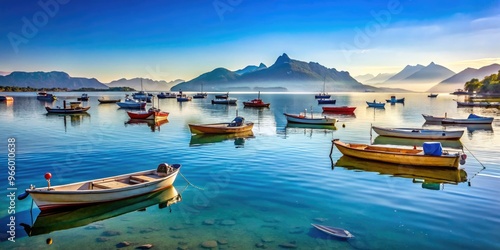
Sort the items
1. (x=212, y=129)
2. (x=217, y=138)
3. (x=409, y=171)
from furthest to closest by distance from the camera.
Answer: (x=212, y=129)
(x=217, y=138)
(x=409, y=171)

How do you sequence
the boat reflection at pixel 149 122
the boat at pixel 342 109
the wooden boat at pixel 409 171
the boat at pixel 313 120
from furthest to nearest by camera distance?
the boat at pixel 342 109 → the boat at pixel 313 120 → the boat reflection at pixel 149 122 → the wooden boat at pixel 409 171

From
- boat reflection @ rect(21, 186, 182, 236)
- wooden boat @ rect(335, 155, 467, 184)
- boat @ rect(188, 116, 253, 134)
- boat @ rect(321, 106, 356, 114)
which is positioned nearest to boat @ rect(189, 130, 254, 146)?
boat @ rect(188, 116, 253, 134)

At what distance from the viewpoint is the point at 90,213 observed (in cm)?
1673

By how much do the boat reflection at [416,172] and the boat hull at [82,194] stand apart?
1528 cm

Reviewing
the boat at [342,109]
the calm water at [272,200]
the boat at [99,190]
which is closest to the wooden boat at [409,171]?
the calm water at [272,200]

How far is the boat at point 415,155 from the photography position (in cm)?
2547

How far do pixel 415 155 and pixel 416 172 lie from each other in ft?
4.51

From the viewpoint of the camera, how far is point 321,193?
65.8 ft

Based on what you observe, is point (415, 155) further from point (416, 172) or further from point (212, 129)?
point (212, 129)

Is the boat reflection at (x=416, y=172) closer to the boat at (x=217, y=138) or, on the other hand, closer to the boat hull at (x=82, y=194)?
the boat at (x=217, y=138)

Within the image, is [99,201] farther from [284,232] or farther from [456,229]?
[456,229]

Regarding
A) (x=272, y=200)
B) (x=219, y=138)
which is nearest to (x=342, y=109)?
(x=219, y=138)

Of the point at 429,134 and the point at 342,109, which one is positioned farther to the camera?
the point at 342,109

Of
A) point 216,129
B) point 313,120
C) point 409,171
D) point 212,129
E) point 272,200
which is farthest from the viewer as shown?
point 313,120
